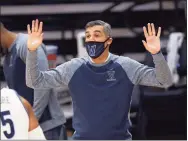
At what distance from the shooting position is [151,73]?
8.00ft

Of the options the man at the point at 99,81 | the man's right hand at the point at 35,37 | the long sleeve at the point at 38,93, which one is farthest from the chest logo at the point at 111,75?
the long sleeve at the point at 38,93

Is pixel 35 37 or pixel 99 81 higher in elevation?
pixel 35 37

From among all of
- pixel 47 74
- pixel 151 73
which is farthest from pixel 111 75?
pixel 47 74

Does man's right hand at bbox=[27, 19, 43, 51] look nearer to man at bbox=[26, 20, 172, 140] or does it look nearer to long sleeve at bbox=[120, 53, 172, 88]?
man at bbox=[26, 20, 172, 140]

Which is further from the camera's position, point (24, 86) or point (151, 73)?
point (24, 86)

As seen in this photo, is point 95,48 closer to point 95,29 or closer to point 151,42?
point 95,29

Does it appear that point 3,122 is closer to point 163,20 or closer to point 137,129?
point 137,129

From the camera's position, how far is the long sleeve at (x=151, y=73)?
2378 mm

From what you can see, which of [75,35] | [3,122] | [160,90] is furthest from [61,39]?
[3,122]

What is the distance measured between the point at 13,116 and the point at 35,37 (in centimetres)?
36

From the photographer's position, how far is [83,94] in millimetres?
2494

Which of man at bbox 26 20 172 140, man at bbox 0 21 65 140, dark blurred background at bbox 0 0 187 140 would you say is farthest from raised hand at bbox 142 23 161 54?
dark blurred background at bbox 0 0 187 140

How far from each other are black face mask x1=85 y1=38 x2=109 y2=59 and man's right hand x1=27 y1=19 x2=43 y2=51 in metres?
0.21

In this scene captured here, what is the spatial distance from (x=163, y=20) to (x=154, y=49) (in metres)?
2.75
